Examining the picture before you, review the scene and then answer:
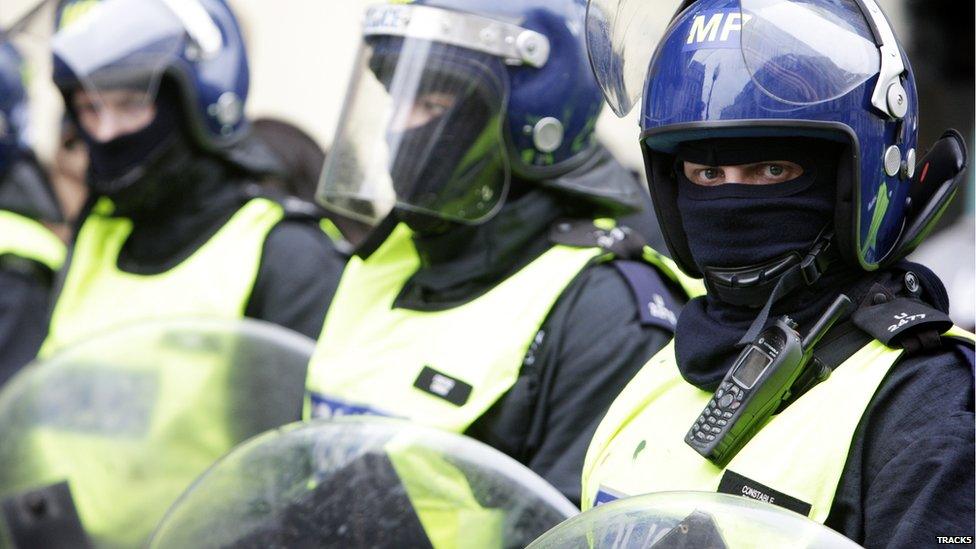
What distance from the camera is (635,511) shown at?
1.90 meters

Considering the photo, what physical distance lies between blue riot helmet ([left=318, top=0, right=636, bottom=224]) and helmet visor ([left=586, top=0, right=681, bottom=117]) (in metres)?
0.63

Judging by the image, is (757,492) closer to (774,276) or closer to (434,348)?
(774,276)

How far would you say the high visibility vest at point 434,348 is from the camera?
2.91 meters

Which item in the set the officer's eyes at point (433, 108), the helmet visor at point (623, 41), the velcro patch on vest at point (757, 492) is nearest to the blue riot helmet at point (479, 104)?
the officer's eyes at point (433, 108)

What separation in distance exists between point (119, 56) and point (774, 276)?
2.43 metres

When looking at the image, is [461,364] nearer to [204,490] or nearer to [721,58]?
[204,490]

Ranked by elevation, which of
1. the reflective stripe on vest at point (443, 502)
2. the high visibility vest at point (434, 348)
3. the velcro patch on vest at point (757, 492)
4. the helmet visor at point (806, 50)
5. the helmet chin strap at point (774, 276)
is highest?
the helmet visor at point (806, 50)

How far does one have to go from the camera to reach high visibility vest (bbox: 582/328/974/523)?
6.75ft

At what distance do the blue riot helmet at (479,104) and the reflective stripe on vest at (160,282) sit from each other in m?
0.68

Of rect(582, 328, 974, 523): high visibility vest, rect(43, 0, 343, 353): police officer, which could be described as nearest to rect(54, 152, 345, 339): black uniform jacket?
rect(43, 0, 343, 353): police officer

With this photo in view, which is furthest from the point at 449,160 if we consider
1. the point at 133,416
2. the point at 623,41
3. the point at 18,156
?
the point at 18,156

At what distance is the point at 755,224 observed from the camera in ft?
7.34

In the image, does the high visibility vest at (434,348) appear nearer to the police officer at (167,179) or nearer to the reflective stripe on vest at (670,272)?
the reflective stripe on vest at (670,272)

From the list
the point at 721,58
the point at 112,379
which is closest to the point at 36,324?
the point at 112,379
